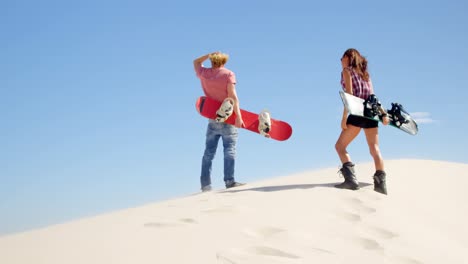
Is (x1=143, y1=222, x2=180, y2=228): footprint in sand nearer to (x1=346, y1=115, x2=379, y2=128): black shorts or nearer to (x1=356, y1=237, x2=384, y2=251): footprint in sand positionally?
(x1=356, y1=237, x2=384, y2=251): footprint in sand

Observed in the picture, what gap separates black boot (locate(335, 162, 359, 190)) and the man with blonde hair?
62.5 inches

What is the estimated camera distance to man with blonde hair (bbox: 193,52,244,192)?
6359 millimetres

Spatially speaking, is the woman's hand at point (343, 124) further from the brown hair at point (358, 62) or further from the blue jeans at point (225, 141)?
the blue jeans at point (225, 141)

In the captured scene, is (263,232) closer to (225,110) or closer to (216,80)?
(225,110)

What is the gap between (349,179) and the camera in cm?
536

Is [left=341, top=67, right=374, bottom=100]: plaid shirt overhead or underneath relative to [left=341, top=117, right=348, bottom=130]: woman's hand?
overhead

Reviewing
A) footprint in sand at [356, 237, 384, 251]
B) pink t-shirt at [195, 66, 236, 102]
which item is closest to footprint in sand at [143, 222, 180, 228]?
footprint in sand at [356, 237, 384, 251]

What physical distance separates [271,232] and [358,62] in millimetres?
2852

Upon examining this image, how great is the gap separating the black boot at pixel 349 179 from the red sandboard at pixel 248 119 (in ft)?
5.14

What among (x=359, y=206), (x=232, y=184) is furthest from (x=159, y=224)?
(x=232, y=184)

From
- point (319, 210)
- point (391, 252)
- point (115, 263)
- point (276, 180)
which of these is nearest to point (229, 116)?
point (276, 180)

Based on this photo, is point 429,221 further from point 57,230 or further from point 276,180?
point 57,230

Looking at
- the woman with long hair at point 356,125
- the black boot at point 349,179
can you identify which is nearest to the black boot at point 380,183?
the woman with long hair at point 356,125

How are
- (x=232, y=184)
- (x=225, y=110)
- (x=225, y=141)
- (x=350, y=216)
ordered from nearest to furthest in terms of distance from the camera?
(x=350, y=216), (x=225, y=110), (x=232, y=184), (x=225, y=141)
